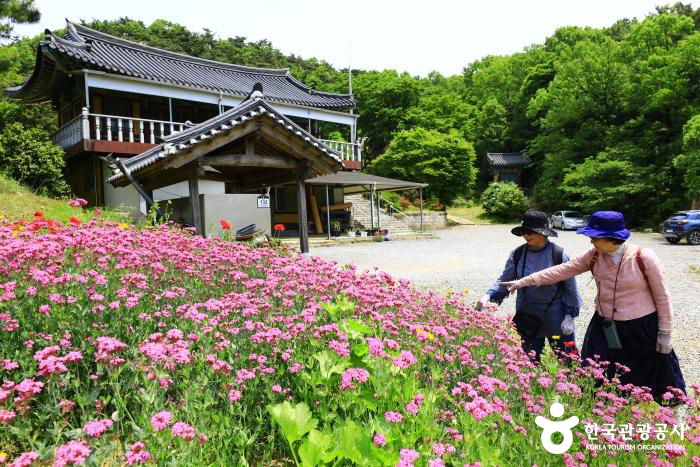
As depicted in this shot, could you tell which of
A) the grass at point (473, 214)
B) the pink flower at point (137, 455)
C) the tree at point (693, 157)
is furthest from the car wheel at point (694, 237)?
the pink flower at point (137, 455)

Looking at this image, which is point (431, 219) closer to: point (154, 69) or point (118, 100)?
point (154, 69)

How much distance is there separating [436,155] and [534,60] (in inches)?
876

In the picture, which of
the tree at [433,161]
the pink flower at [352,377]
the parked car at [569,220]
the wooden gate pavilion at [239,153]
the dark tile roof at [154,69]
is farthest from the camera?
the tree at [433,161]

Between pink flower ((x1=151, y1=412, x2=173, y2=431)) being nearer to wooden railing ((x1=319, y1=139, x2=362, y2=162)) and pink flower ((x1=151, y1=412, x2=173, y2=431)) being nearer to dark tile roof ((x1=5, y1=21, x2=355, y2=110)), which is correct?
dark tile roof ((x1=5, y1=21, x2=355, y2=110))

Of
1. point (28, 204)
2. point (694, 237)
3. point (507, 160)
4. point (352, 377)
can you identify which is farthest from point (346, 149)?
point (507, 160)

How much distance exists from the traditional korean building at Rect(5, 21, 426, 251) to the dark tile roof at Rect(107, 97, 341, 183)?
0.8 inches

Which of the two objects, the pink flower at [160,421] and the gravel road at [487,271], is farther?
the gravel road at [487,271]

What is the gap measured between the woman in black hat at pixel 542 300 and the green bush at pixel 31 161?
16148 mm

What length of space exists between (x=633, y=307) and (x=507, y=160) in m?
42.6

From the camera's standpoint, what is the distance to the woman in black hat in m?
3.80

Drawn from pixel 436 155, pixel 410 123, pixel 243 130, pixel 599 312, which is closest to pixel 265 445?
pixel 599 312

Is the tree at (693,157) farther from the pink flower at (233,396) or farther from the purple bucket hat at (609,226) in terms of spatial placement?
the pink flower at (233,396)

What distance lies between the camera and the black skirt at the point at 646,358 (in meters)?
3.12

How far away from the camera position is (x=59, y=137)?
19.2 m
